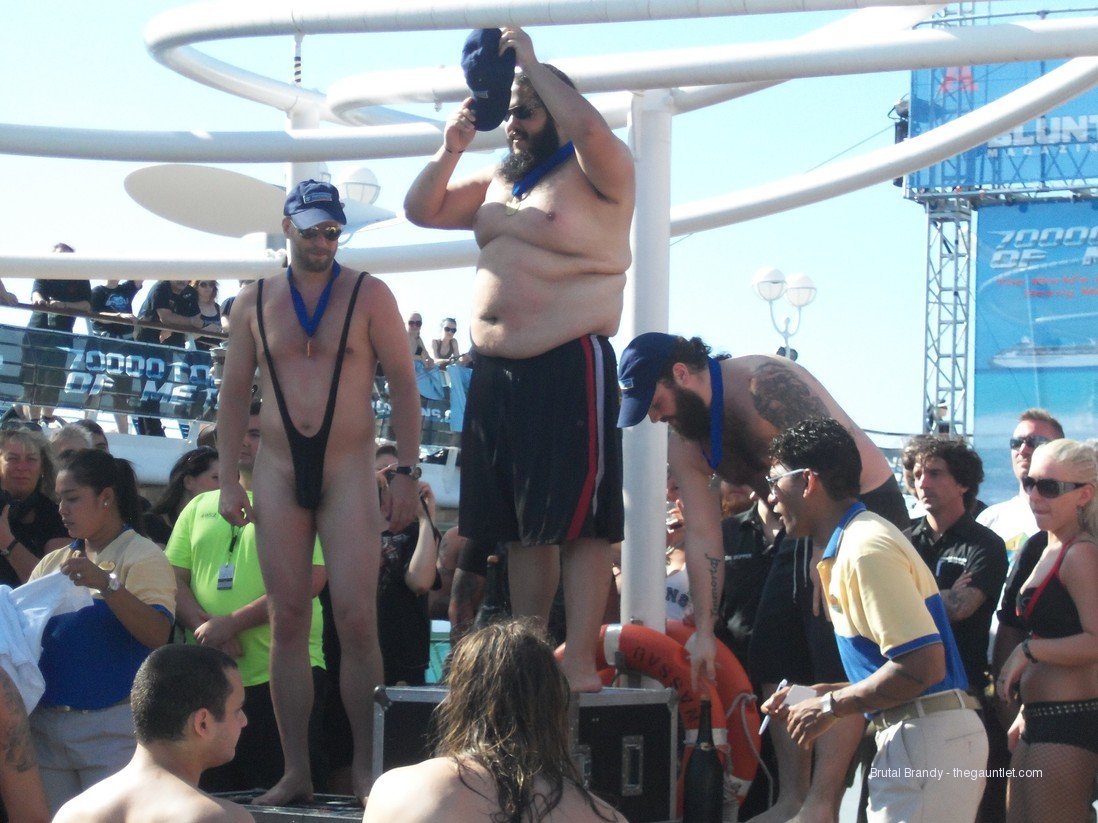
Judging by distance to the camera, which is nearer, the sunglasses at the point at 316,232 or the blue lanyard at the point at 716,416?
the sunglasses at the point at 316,232

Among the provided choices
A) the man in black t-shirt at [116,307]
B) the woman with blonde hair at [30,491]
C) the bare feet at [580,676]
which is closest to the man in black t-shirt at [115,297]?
the man in black t-shirt at [116,307]

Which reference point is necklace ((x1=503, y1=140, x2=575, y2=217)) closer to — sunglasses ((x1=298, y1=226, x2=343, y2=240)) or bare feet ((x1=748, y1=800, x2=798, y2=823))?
sunglasses ((x1=298, y1=226, x2=343, y2=240))

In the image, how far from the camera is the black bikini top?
530 centimetres

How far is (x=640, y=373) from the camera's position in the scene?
5363 mm

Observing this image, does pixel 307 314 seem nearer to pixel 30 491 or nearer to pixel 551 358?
pixel 551 358

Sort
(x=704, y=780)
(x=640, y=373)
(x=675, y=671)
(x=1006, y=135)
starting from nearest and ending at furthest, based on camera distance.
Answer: (x=640, y=373) < (x=704, y=780) < (x=675, y=671) < (x=1006, y=135)

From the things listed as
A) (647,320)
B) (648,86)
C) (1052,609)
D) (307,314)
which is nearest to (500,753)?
(307,314)

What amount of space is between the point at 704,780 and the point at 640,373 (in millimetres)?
1497

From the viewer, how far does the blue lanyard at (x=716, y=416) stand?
18.0ft

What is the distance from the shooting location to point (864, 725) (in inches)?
205

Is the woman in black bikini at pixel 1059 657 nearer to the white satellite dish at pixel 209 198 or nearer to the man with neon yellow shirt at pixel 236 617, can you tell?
the man with neon yellow shirt at pixel 236 617

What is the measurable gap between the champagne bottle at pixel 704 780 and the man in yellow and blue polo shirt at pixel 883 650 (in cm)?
128

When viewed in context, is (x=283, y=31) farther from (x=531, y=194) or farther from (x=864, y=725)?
(x=864, y=725)

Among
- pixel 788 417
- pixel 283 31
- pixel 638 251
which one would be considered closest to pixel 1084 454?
pixel 788 417
